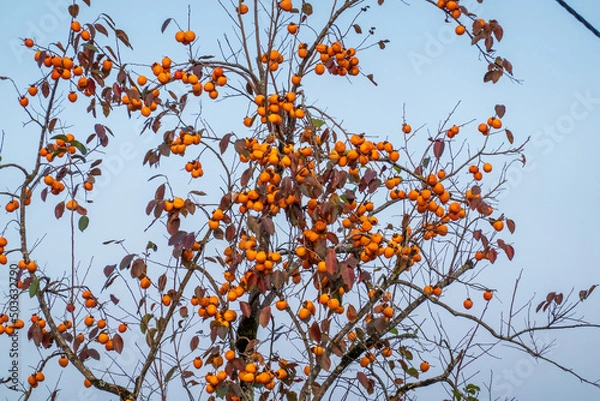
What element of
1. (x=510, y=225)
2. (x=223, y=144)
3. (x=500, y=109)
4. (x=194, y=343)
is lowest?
(x=194, y=343)

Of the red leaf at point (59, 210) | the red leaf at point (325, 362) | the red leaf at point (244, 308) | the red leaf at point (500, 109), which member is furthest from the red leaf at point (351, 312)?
the red leaf at point (59, 210)

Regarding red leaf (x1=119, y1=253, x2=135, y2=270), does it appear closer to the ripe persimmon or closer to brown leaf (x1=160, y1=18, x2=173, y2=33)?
brown leaf (x1=160, y1=18, x2=173, y2=33)

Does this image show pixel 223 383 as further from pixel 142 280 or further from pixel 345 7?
pixel 345 7

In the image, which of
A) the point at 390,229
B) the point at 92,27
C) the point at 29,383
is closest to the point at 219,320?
the point at 390,229

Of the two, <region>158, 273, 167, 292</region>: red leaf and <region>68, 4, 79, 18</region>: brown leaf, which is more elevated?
<region>68, 4, 79, 18</region>: brown leaf

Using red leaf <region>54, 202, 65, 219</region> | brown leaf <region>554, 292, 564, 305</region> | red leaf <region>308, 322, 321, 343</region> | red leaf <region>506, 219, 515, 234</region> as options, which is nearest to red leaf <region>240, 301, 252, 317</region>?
red leaf <region>308, 322, 321, 343</region>

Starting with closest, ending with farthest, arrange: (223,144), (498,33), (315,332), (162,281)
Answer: (315,332) < (223,144) < (162,281) < (498,33)

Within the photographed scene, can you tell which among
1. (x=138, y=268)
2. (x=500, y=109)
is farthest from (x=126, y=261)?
(x=500, y=109)

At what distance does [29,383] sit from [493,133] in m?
1.74

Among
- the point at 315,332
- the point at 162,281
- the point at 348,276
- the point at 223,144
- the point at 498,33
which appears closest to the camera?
the point at 348,276

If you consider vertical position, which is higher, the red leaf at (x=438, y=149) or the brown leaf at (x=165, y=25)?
the brown leaf at (x=165, y=25)

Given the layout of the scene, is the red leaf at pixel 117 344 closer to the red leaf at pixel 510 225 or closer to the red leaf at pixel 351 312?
the red leaf at pixel 351 312

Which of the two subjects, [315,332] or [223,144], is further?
[223,144]

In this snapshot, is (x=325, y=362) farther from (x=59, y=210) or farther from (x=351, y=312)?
(x=59, y=210)
